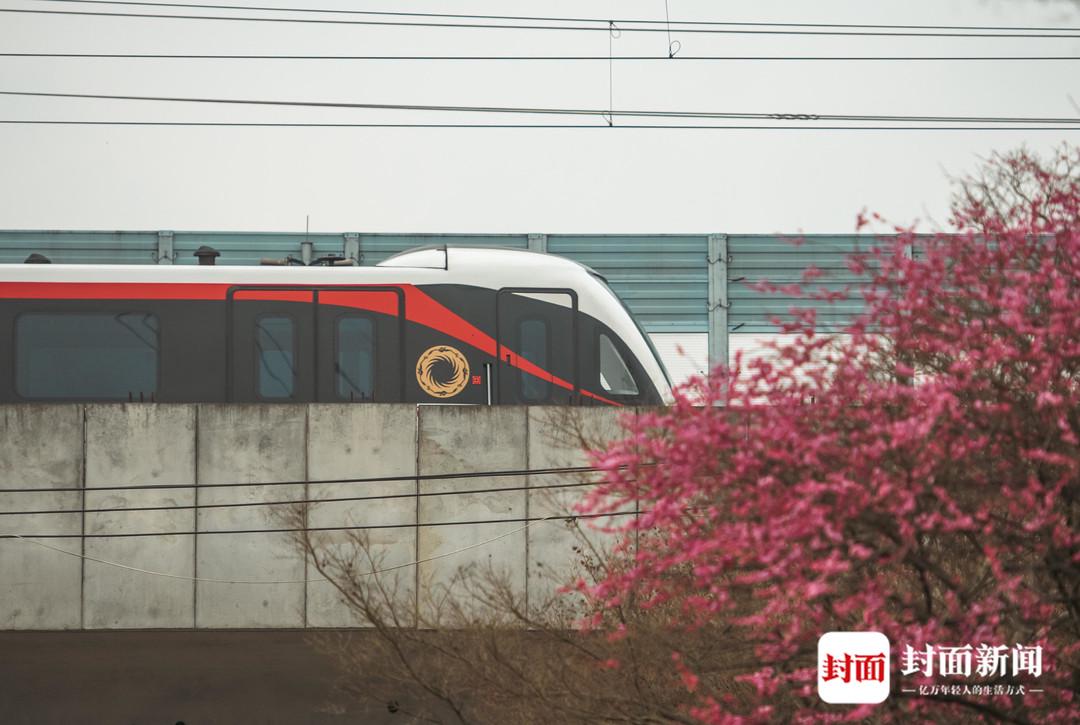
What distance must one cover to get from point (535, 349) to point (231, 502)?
4.21m

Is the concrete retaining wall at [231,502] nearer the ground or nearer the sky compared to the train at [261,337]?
nearer the ground

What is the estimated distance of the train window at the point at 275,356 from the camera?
16906mm

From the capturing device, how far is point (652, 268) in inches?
1137

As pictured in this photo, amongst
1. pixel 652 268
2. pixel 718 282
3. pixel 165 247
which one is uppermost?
pixel 165 247

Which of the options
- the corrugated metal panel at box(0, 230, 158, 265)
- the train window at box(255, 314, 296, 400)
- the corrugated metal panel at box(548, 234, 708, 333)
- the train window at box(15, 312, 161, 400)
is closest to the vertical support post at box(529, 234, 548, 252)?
the corrugated metal panel at box(548, 234, 708, 333)

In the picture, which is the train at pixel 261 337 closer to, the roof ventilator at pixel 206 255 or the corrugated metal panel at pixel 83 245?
the roof ventilator at pixel 206 255

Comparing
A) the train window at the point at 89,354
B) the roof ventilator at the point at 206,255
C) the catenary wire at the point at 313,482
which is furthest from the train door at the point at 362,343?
the train window at the point at 89,354

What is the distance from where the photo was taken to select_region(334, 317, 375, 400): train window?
16.9m

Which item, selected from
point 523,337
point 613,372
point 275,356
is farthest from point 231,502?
point 613,372

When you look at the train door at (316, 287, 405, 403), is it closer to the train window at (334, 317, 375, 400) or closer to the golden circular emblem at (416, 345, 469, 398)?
the train window at (334, 317, 375, 400)

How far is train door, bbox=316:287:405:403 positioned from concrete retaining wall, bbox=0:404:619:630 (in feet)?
2.65

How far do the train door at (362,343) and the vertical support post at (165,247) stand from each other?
12768 mm

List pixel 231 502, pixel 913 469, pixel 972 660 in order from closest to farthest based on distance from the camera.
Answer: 1. pixel 913 469
2. pixel 972 660
3. pixel 231 502

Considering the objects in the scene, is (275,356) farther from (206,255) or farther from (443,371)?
(443,371)
